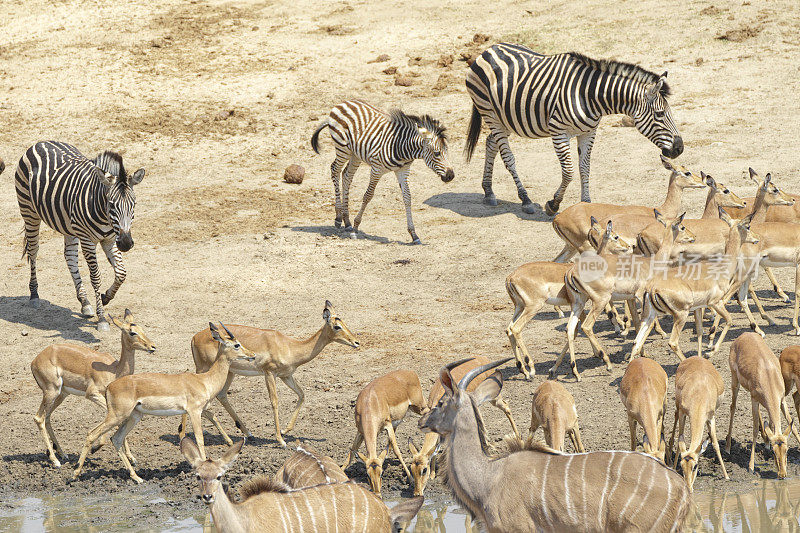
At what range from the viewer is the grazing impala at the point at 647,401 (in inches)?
323

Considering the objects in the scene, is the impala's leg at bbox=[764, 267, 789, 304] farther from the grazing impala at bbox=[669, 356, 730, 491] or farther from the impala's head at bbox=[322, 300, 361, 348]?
the impala's head at bbox=[322, 300, 361, 348]

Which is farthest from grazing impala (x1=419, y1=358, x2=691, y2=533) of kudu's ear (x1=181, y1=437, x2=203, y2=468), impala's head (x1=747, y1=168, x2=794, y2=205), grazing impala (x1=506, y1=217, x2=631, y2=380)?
impala's head (x1=747, y1=168, x2=794, y2=205)

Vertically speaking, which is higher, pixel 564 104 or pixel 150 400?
pixel 564 104

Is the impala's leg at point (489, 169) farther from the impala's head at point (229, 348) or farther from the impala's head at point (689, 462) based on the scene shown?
the impala's head at point (689, 462)

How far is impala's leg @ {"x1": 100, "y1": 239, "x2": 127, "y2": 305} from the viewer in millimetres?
12336

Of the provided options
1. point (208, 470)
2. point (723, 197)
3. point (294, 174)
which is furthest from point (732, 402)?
point (294, 174)

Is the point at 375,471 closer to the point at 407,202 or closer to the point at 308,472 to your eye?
the point at 308,472

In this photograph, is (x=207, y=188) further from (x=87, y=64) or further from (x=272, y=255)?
(x=87, y=64)

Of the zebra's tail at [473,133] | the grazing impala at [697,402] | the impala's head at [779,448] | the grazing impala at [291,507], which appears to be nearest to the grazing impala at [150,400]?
the grazing impala at [291,507]

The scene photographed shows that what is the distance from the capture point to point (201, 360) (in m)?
9.95

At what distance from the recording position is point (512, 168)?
1609cm

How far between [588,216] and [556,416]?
14.8 ft

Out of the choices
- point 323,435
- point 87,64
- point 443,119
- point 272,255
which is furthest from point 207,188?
point 323,435

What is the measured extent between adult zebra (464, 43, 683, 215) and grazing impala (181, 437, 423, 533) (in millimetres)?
9332
